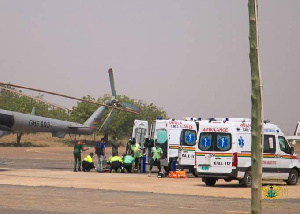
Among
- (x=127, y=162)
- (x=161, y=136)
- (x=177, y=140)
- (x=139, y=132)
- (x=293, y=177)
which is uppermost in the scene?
(x=139, y=132)

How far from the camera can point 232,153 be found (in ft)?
83.5

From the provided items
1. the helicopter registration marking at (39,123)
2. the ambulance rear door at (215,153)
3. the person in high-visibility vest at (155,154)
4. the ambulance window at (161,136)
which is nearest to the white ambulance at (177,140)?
the ambulance window at (161,136)

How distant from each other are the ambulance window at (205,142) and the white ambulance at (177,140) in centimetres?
675

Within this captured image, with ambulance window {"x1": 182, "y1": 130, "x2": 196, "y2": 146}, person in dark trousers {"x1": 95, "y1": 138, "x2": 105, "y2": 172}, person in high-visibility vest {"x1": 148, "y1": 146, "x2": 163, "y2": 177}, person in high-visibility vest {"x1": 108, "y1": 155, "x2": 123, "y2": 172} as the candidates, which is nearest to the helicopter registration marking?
person in dark trousers {"x1": 95, "y1": 138, "x2": 105, "y2": 172}

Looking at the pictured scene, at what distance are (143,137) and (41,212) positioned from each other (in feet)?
75.4

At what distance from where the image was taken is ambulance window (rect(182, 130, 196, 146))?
110 feet

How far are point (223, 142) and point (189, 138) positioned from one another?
26.9 ft

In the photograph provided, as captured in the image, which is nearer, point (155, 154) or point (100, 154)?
point (155, 154)

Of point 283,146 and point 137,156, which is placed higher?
point 283,146

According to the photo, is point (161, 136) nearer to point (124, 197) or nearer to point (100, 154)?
point (100, 154)

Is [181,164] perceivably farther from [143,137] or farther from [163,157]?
[143,137]

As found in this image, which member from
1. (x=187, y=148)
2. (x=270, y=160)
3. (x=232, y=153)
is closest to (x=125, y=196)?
(x=232, y=153)

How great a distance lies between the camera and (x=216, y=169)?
25.7m

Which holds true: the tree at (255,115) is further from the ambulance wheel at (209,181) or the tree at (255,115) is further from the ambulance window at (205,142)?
the ambulance wheel at (209,181)
